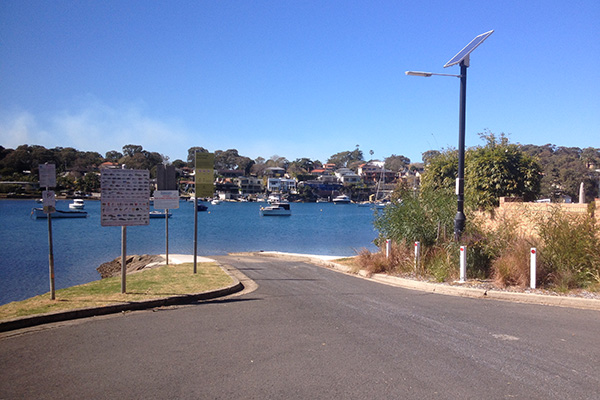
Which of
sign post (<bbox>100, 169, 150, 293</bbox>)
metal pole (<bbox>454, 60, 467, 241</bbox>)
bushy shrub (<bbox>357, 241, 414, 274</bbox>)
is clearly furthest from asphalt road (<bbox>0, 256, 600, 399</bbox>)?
bushy shrub (<bbox>357, 241, 414, 274</bbox>)

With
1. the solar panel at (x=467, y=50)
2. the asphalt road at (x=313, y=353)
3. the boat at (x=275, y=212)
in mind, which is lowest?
the boat at (x=275, y=212)

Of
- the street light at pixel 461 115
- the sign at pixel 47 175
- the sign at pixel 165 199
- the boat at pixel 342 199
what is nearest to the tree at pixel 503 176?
the street light at pixel 461 115

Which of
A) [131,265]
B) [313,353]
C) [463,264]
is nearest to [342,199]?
[131,265]

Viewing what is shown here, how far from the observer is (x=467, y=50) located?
13914 mm

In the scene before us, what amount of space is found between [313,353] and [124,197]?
19.5 feet

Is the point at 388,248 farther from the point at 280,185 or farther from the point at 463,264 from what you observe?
the point at 280,185

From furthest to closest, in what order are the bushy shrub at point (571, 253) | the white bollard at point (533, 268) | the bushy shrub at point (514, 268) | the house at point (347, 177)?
the house at point (347, 177)
the bushy shrub at point (514, 268)
the bushy shrub at point (571, 253)
the white bollard at point (533, 268)

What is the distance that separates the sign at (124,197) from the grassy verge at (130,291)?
5.19 feet

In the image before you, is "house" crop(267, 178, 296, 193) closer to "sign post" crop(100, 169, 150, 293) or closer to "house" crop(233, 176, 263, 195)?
"house" crop(233, 176, 263, 195)

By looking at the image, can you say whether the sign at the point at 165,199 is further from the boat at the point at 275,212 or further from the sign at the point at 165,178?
the boat at the point at 275,212

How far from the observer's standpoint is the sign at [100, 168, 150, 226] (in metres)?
9.81

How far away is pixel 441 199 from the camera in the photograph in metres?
15.8

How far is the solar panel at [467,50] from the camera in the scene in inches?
527

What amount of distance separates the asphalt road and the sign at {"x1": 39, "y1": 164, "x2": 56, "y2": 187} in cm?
318
